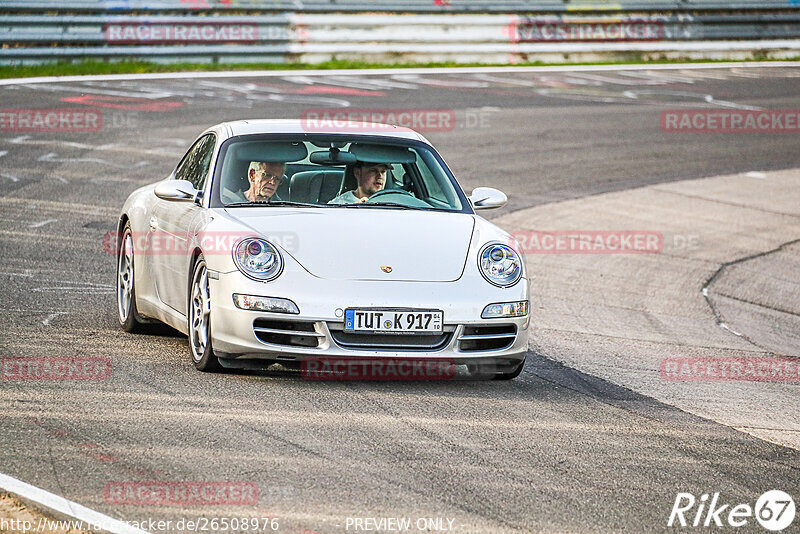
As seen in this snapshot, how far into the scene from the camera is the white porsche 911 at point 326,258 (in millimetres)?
6961

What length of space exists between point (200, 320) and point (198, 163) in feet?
5.13

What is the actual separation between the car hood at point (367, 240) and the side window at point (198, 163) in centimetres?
79

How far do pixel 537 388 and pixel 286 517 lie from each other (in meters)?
2.85

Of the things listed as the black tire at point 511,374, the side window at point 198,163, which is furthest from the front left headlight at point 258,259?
the black tire at point 511,374

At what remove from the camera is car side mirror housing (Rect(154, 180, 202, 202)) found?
7891 mm

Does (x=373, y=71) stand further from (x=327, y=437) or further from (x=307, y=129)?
(x=327, y=437)

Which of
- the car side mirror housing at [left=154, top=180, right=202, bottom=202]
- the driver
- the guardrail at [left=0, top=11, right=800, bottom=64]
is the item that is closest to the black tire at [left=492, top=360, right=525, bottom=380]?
the driver

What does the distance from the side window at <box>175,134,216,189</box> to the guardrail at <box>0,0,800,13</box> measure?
14.7 meters

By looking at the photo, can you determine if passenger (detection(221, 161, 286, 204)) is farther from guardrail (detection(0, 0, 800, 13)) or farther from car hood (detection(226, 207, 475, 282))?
guardrail (detection(0, 0, 800, 13))

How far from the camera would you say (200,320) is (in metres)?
7.40

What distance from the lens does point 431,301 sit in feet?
23.0

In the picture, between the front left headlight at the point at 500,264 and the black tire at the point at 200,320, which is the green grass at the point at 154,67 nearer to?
the black tire at the point at 200,320

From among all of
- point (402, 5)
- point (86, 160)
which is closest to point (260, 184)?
point (86, 160)

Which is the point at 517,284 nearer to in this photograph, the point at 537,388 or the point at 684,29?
the point at 537,388
